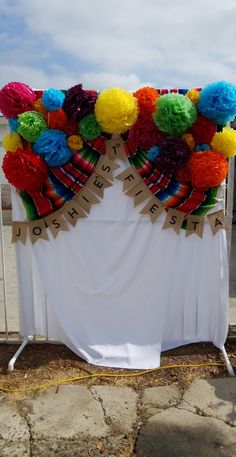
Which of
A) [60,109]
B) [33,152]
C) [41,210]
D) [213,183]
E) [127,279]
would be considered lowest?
[127,279]

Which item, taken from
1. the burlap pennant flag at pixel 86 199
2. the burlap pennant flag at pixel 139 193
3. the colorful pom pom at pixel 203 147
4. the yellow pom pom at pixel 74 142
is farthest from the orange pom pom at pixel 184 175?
the yellow pom pom at pixel 74 142

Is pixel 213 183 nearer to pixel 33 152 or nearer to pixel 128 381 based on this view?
pixel 33 152

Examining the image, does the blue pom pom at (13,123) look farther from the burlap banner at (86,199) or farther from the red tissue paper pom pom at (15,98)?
the burlap banner at (86,199)

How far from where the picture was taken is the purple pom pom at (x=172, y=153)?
306cm

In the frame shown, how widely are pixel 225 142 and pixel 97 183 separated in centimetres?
107

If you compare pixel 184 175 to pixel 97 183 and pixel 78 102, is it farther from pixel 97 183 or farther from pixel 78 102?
pixel 78 102

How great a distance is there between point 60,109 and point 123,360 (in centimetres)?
215

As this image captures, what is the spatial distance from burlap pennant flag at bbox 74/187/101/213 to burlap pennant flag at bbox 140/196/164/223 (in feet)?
1.35

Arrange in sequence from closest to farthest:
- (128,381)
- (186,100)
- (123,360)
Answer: (186,100), (128,381), (123,360)

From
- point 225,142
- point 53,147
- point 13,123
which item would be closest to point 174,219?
point 225,142

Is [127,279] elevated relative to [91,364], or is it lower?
elevated

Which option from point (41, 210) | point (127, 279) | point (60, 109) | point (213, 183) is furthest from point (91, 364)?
point (60, 109)

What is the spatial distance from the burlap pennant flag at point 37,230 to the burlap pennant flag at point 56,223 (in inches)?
1.9

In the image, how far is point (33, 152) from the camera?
323 centimetres
